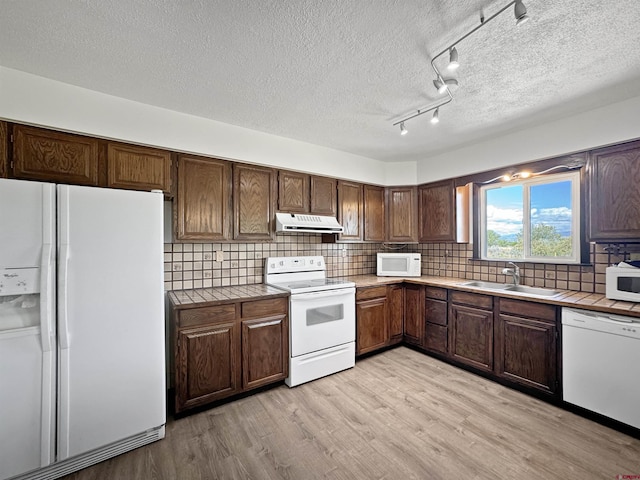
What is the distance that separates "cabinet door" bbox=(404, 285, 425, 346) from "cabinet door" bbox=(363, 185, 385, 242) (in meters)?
0.80

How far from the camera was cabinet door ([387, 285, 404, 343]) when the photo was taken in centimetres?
347

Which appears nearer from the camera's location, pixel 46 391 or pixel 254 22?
A: pixel 254 22

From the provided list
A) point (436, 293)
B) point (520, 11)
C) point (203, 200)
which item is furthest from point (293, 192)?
point (520, 11)

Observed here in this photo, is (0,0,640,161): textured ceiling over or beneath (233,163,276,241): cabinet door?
over

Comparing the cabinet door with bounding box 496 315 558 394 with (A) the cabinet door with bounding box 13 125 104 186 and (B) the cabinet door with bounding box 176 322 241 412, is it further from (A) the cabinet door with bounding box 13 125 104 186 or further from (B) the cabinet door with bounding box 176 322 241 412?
(A) the cabinet door with bounding box 13 125 104 186

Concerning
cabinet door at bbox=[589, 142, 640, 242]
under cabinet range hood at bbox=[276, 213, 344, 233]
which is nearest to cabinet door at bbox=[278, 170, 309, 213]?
under cabinet range hood at bbox=[276, 213, 344, 233]

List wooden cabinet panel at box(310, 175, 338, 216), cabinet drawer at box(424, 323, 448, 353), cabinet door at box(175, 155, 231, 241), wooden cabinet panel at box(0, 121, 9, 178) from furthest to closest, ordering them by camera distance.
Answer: wooden cabinet panel at box(310, 175, 338, 216), cabinet drawer at box(424, 323, 448, 353), cabinet door at box(175, 155, 231, 241), wooden cabinet panel at box(0, 121, 9, 178)

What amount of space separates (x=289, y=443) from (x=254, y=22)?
101 inches

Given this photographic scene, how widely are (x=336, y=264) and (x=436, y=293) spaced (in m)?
1.29

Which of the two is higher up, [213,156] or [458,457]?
[213,156]

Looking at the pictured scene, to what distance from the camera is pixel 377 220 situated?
3893 millimetres

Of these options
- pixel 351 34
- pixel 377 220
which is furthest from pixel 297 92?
pixel 377 220

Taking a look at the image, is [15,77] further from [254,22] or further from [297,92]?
Answer: [297,92]

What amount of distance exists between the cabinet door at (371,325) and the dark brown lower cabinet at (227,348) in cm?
93
